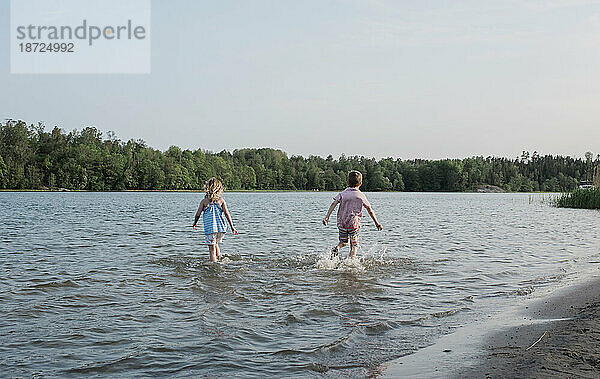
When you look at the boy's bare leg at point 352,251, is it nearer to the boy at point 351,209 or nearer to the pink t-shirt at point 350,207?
the boy at point 351,209

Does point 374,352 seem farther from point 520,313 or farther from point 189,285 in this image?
point 189,285

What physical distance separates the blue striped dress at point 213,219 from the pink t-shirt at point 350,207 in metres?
2.87

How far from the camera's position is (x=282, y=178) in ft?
559

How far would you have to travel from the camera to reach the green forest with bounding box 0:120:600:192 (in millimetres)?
116938

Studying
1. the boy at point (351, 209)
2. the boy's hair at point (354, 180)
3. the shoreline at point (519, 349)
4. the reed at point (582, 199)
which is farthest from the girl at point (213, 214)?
the reed at point (582, 199)

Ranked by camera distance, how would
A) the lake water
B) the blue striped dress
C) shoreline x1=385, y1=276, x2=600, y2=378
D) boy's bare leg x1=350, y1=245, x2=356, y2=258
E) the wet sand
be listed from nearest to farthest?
the wet sand
shoreline x1=385, y1=276, x2=600, y2=378
the lake water
the blue striped dress
boy's bare leg x1=350, y1=245, x2=356, y2=258

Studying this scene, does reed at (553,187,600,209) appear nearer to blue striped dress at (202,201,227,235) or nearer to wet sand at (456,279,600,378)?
blue striped dress at (202,201,227,235)

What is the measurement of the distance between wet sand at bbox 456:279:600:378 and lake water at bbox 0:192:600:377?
3.05ft

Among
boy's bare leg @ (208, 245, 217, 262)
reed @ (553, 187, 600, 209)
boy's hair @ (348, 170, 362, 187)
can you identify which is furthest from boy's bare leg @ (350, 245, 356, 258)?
reed @ (553, 187, 600, 209)

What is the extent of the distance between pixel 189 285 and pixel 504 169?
19558 centimetres

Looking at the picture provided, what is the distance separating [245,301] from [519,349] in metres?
4.70

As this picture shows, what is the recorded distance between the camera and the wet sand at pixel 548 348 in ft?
16.6

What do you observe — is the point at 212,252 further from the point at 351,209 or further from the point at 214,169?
the point at 214,169

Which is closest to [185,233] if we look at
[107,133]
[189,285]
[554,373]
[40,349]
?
[189,285]
